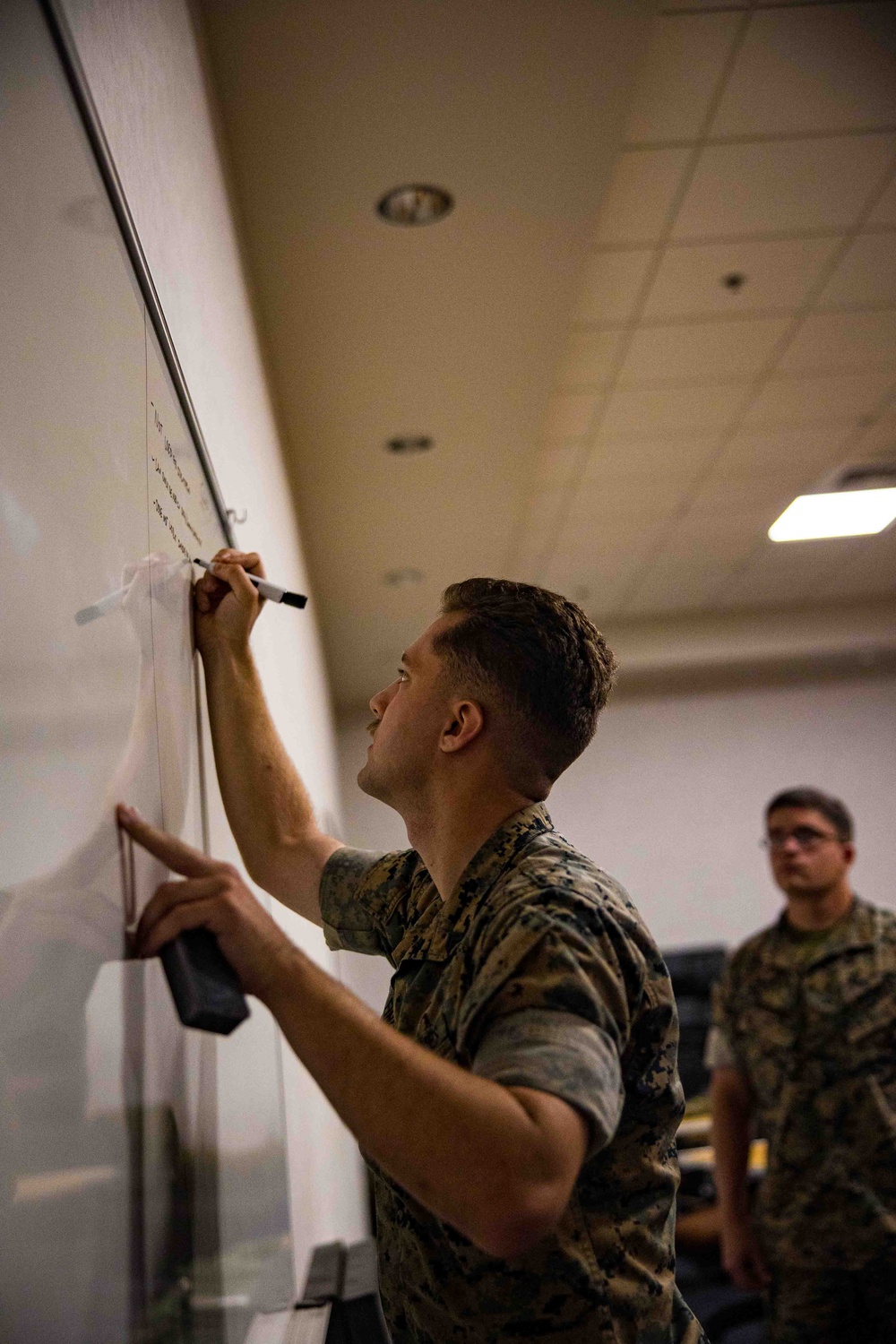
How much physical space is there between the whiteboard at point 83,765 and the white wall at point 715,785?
19.4ft

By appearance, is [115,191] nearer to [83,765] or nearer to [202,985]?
[83,765]

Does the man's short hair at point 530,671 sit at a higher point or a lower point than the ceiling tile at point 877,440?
lower

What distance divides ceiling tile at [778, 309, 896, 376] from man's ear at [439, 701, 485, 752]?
2.78 m

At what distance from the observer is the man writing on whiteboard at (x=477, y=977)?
70 cm

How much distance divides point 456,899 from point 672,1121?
0.91 feet

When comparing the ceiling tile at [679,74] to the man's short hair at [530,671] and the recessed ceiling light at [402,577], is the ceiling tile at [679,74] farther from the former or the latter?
the recessed ceiling light at [402,577]

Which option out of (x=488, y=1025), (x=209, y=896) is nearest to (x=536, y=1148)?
(x=488, y=1025)

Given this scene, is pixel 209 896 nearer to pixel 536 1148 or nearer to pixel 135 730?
pixel 135 730

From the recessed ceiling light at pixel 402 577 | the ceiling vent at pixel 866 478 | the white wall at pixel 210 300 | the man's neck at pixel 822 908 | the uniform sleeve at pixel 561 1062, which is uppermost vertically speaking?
the recessed ceiling light at pixel 402 577

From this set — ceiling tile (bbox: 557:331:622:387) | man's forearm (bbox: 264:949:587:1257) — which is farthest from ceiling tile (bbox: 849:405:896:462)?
man's forearm (bbox: 264:949:587:1257)

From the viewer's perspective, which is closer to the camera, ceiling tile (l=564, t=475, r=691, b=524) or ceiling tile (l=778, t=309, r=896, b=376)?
ceiling tile (l=778, t=309, r=896, b=376)

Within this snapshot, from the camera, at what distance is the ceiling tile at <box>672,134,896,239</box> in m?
2.65

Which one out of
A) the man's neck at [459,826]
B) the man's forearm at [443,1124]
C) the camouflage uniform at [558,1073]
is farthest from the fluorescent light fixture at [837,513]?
the man's forearm at [443,1124]

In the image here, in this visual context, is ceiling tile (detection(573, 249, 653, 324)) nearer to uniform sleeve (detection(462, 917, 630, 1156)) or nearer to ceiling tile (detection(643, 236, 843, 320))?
ceiling tile (detection(643, 236, 843, 320))
